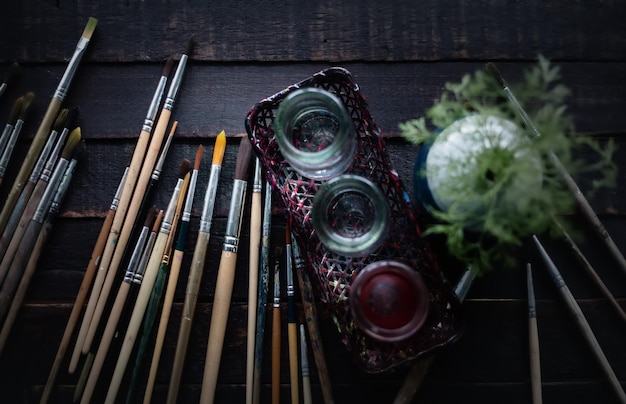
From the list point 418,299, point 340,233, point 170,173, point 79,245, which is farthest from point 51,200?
point 418,299

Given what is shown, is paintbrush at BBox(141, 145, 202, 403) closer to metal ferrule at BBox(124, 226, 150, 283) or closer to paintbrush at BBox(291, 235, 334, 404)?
metal ferrule at BBox(124, 226, 150, 283)

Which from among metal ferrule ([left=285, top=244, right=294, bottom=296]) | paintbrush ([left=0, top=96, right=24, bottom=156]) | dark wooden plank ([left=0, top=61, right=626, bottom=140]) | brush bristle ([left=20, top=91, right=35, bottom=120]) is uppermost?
dark wooden plank ([left=0, top=61, right=626, bottom=140])

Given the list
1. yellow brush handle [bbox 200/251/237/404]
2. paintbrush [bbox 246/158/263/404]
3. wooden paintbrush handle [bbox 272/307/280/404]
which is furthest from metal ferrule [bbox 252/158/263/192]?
wooden paintbrush handle [bbox 272/307/280/404]

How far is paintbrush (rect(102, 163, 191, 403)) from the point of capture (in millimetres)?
862

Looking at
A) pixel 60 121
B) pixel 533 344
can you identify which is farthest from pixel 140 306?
pixel 533 344

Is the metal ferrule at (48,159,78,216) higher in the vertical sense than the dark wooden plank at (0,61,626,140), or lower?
lower

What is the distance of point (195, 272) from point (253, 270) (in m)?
0.09

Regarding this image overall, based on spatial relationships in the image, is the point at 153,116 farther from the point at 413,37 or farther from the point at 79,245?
the point at 413,37

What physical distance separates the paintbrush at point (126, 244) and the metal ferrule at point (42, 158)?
0.52 ft

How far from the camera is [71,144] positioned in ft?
2.97

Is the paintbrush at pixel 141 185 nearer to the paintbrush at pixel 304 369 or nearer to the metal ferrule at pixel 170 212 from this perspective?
the metal ferrule at pixel 170 212

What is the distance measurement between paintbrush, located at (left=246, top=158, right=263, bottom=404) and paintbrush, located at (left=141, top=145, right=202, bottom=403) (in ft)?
0.32

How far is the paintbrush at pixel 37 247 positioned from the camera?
88 cm

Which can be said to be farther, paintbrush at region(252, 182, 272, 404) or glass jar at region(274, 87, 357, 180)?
paintbrush at region(252, 182, 272, 404)
